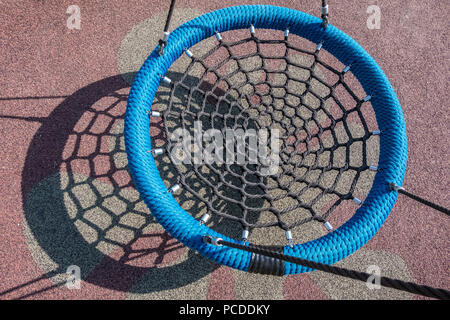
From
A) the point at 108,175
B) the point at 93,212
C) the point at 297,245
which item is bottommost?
the point at 297,245

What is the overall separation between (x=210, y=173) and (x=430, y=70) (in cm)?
413

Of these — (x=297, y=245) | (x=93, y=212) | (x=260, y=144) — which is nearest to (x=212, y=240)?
(x=297, y=245)

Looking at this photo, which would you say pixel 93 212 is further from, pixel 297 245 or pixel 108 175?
pixel 297 245

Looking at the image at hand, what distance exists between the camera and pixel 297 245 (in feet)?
10.4

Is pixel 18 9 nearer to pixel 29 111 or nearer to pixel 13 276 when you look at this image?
pixel 29 111

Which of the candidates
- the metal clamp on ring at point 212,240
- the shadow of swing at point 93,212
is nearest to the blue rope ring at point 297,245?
the metal clamp on ring at point 212,240

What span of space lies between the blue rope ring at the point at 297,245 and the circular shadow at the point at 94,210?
1139 mm

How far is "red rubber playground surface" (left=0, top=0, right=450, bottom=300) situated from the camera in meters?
3.96

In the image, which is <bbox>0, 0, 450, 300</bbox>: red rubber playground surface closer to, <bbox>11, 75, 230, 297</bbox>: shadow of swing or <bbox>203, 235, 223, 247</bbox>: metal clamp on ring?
<bbox>11, 75, 230, 297</bbox>: shadow of swing

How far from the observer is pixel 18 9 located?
5109 mm

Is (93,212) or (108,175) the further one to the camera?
(108,175)

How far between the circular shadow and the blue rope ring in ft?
3.74

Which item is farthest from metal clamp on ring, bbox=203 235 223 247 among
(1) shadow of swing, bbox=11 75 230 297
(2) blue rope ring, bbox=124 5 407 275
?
(1) shadow of swing, bbox=11 75 230 297

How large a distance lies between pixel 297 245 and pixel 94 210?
102 inches
